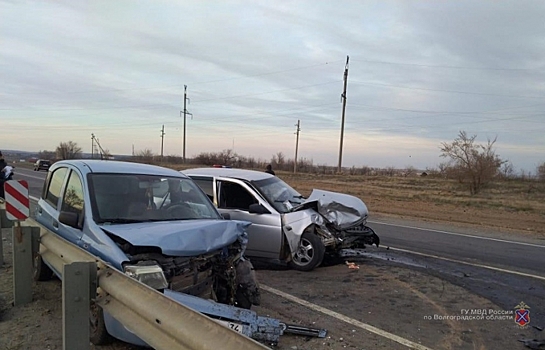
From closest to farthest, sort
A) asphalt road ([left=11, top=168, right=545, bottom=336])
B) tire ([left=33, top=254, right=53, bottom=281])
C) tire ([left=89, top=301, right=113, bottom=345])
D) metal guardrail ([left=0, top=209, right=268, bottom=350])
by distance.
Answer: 1. metal guardrail ([left=0, top=209, right=268, bottom=350])
2. tire ([left=89, top=301, right=113, bottom=345])
3. tire ([left=33, top=254, right=53, bottom=281])
4. asphalt road ([left=11, top=168, right=545, bottom=336])

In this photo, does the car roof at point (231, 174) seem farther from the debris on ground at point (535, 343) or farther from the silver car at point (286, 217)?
the debris on ground at point (535, 343)

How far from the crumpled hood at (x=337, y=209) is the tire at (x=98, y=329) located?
428cm

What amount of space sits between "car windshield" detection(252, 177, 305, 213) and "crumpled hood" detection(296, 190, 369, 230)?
1.18 ft

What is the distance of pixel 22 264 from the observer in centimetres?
498

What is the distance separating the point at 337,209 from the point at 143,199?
13.0 ft

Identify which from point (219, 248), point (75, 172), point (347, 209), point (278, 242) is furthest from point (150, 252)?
point (347, 209)

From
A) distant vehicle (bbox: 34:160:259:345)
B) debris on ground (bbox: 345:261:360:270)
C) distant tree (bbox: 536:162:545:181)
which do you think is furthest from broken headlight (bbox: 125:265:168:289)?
distant tree (bbox: 536:162:545:181)

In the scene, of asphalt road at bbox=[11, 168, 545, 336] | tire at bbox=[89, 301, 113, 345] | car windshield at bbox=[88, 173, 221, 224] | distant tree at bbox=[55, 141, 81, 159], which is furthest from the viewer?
distant tree at bbox=[55, 141, 81, 159]

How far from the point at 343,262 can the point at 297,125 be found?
2533 inches

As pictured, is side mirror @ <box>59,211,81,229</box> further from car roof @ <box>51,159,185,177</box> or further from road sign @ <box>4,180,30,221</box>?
road sign @ <box>4,180,30,221</box>

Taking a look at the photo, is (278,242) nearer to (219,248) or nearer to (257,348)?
(219,248)

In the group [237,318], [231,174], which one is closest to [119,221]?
[237,318]

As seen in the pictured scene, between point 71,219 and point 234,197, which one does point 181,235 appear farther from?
point 234,197

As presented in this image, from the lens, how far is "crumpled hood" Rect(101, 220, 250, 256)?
3.93m
